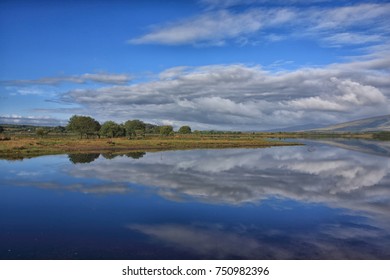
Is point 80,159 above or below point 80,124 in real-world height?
below

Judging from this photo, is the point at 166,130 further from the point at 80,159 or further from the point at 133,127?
the point at 80,159

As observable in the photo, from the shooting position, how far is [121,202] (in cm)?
2709

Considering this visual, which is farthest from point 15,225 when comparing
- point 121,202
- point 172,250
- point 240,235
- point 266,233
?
point 266,233

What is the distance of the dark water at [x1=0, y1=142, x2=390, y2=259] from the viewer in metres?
16.4

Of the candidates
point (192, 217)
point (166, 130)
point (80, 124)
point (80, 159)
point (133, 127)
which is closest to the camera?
point (192, 217)

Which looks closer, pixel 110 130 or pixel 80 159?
pixel 80 159

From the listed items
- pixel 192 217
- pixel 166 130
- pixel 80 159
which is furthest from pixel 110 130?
pixel 192 217

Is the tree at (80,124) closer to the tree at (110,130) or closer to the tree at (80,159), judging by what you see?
the tree at (110,130)

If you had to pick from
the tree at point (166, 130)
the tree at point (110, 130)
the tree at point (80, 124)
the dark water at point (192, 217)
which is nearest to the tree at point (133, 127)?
the tree at point (166, 130)

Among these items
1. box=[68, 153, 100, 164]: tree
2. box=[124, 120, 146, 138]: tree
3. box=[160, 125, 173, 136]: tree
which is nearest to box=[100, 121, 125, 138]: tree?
box=[124, 120, 146, 138]: tree

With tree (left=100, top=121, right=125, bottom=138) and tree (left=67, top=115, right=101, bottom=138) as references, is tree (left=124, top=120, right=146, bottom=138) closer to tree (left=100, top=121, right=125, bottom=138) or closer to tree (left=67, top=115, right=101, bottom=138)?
tree (left=100, top=121, right=125, bottom=138)

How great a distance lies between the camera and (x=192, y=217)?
2255 centimetres

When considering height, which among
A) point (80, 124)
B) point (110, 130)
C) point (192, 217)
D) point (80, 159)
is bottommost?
point (192, 217)

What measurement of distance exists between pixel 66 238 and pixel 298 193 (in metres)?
20.5
